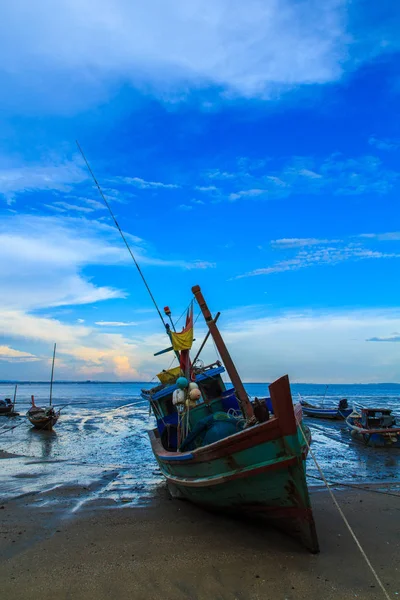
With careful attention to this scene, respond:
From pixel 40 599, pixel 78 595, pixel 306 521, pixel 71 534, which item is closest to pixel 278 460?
pixel 306 521

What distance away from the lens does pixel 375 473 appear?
14.8 m

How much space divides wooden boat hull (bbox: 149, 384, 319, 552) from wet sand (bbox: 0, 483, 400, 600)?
60 centimetres

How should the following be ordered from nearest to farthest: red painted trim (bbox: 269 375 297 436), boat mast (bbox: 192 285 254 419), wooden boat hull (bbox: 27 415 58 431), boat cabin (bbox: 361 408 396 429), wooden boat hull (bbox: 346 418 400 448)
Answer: red painted trim (bbox: 269 375 297 436) < boat mast (bbox: 192 285 254 419) < wooden boat hull (bbox: 346 418 400 448) < boat cabin (bbox: 361 408 396 429) < wooden boat hull (bbox: 27 415 58 431)

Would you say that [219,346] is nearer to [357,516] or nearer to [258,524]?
[258,524]

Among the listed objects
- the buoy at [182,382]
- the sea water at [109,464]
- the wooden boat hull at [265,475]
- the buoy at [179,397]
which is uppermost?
the buoy at [182,382]

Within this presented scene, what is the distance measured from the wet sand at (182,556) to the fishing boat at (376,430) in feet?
34.7

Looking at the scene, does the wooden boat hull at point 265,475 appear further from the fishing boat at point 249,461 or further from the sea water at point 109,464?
the sea water at point 109,464

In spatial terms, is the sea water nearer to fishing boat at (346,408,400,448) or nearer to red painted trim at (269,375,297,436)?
fishing boat at (346,408,400,448)

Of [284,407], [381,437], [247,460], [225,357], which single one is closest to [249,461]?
[247,460]

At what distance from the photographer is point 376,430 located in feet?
65.4

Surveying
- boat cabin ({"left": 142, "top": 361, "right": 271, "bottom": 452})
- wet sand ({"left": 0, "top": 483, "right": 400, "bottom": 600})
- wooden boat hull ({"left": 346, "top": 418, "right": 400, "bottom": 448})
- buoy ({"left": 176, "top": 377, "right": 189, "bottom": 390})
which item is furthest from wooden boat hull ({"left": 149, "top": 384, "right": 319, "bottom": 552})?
wooden boat hull ({"left": 346, "top": 418, "right": 400, "bottom": 448})

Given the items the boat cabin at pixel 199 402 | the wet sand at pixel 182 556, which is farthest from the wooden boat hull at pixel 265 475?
the boat cabin at pixel 199 402

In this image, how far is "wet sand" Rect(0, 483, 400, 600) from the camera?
235 inches

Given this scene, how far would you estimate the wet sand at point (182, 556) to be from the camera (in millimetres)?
5965
